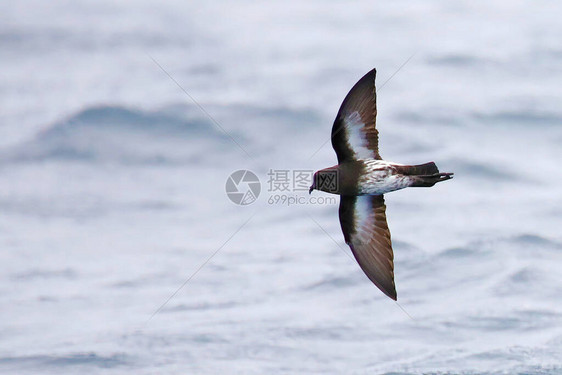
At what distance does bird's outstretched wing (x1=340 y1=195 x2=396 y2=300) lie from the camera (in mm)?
15094

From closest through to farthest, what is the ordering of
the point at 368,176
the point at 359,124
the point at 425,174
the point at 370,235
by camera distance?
the point at 425,174 → the point at 368,176 → the point at 359,124 → the point at 370,235

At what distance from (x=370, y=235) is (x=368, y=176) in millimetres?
1761

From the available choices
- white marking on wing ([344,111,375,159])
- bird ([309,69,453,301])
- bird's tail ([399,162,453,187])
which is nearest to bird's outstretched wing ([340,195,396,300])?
bird ([309,69,453,301])

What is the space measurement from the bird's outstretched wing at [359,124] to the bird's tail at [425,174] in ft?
2.74

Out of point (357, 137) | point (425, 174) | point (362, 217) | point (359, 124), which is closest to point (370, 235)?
point (362, 217)

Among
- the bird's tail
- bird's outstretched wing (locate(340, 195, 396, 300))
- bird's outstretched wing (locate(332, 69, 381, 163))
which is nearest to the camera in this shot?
the bird's tail

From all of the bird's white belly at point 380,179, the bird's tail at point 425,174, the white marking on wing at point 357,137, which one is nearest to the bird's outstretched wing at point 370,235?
the bird's white belly at point 380,179

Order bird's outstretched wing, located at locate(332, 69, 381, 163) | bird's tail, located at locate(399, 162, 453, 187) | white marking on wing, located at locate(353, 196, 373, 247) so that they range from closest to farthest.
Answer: bird's tail, located at locate(399, 162, 453, 187), bird's outstretched wing, located at locate(332, 69, 381, 163), white marking on wing, located at locate(353, 196, 373, 247)

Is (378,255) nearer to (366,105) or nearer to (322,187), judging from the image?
(322,187)

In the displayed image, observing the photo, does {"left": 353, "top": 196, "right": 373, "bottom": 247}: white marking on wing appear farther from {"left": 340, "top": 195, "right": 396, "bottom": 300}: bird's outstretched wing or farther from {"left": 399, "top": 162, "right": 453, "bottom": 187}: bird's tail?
{"left": 399, "top": 162, "right": 453, "bottom": 187}: bird's tail

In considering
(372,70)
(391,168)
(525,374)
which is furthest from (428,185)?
(525,374)

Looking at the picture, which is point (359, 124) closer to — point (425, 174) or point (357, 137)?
point (357, 137)

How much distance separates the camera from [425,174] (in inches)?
562

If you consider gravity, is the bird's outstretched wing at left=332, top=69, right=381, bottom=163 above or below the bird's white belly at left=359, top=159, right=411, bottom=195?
above
